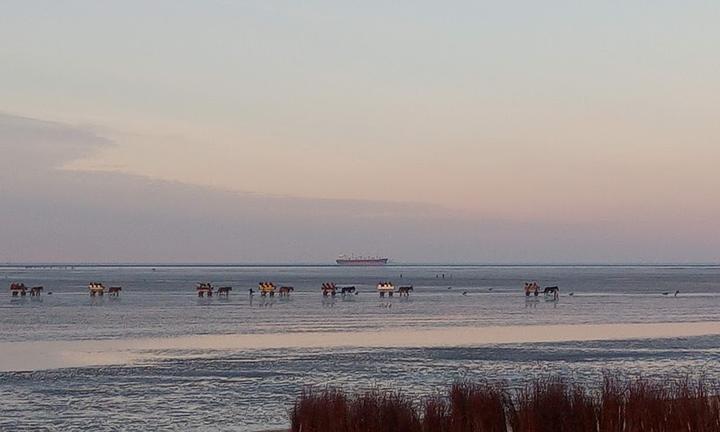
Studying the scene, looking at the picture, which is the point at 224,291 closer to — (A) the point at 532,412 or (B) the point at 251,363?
(B) the point at 251,363

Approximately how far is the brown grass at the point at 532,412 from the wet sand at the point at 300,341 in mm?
18359

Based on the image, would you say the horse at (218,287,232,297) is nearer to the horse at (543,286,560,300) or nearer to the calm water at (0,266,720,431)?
the horse at (543,286,560,300)

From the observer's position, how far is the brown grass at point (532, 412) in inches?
590

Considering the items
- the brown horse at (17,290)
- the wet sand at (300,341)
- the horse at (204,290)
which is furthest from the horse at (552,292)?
the brown horse at (17,290)

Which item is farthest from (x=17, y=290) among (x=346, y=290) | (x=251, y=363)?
(x=251, y=363)

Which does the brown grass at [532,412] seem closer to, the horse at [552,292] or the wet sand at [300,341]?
the wet sand at [300,341]

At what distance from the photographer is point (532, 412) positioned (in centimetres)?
1559

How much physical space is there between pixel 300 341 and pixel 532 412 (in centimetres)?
2573

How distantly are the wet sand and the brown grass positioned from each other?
60.2ft

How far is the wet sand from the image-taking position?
1366 inches

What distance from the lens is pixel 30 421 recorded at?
72.7 ft

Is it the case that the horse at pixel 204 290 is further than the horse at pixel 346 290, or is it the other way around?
the horse at pixel 346 290

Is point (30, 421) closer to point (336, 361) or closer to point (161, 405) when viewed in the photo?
point (161, 405)

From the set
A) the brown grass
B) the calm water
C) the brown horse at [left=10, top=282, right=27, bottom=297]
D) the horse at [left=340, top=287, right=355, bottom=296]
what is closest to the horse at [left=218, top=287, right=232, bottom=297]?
the horse at [left=340, top=287, right=355, bottom=296]
